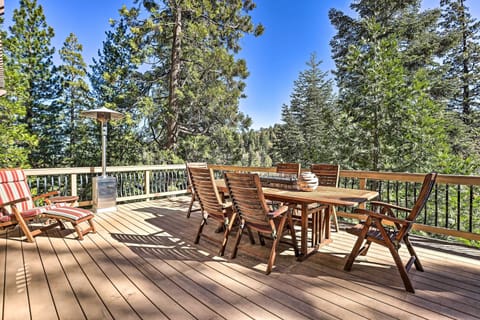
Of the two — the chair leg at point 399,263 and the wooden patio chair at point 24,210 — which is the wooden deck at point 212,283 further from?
the wooden patio chair at point 24,210

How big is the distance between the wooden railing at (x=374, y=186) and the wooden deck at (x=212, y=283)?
69cm

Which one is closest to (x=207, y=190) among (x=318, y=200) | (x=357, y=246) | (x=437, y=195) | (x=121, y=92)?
(x=318, y=200)

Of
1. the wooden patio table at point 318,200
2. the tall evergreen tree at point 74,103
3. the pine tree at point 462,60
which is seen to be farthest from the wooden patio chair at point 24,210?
the pine tree at point 462,60

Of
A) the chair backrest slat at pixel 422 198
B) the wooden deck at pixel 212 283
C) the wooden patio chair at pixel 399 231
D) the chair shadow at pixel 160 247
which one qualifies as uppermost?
the chair backrest slat at pixel 422 198

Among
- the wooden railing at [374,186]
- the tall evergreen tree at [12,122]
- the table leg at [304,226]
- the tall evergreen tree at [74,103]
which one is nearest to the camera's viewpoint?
the table leg at [304,226]

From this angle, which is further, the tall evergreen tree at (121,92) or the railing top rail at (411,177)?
the tall evergreen tree at (121,92)

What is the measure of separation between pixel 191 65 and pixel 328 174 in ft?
27.2

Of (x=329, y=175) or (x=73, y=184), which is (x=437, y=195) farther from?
(x=73, y=184)

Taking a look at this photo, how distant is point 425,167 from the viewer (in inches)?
313

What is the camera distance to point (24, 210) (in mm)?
3680

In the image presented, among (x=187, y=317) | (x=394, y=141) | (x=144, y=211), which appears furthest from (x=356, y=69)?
(x=187, y=317)

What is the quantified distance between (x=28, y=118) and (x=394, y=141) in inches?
601

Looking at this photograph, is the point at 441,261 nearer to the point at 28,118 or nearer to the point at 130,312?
the point at 130,312

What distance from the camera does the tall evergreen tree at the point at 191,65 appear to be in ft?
31.0
